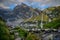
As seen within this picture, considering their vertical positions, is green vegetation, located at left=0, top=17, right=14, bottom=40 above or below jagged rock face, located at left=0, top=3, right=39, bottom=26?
below

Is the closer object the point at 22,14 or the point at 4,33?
the point at 4,33

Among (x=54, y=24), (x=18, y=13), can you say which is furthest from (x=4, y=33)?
(x=54, y=24)

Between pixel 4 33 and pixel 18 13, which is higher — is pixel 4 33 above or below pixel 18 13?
below

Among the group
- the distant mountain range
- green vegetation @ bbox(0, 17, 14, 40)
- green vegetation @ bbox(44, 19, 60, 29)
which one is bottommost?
green vegetation @ bbox(0, 17, 14, 40)

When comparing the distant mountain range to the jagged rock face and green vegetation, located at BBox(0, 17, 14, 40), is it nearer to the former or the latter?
the jagged rock face

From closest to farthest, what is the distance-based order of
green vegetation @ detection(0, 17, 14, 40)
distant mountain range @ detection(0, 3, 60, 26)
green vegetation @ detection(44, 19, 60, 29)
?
green vegetation @ detection(0, 17, 14, 40)
green vegetation @ detection(44, 19, 60, 29)
distant mountain range @ detection(0, 3, 60, 26)

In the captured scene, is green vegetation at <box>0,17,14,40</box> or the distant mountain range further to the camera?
the distant mountain range

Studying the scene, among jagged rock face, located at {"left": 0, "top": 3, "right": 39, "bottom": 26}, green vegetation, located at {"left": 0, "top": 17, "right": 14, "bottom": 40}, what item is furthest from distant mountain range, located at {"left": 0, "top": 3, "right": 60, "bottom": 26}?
green vegetation, located at {"left": 0, "top": 17, "right": 14, "bottom": 40}

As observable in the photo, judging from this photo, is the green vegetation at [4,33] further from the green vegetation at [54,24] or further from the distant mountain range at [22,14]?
the green vegetation at [54,24]

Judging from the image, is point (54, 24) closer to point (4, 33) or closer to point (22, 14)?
point (22, 14)

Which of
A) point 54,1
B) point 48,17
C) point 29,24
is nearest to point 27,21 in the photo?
point 29,24

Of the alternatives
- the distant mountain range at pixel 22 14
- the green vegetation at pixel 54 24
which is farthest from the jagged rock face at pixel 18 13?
the green vegetation at pixel 54 24

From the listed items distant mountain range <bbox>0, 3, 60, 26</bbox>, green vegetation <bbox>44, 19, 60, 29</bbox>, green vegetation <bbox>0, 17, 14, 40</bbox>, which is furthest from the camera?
distant mountain range <bbox>0, 3, 60, 26</bbox>
